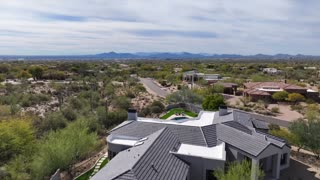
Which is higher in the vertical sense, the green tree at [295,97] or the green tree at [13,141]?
the green tree at [13,141]

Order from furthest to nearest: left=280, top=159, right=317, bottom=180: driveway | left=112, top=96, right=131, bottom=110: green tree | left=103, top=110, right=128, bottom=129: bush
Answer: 1. left=112, top=96, right=131, bottom=110: green tree
2. left=103, top=110, right=128, bottom=129: bush
3. left=280, top=159, right=317, bottom=180: driveway

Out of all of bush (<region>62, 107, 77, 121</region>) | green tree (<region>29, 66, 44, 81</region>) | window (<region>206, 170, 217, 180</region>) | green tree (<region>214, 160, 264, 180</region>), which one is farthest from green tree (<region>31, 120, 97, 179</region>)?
A: green tree (<region>29, 66, 44, 81</region>)

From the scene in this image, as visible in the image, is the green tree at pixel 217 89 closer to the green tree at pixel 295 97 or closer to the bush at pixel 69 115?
the green tree at pixel 295 97

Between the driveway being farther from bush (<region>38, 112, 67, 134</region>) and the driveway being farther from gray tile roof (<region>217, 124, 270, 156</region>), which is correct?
bush (<region>38, 112, 67, 134</region>)

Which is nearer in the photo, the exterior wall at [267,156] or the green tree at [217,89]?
the exterior wall at [267,156]

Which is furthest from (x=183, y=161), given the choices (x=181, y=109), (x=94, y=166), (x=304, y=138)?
(x=181, y=109)

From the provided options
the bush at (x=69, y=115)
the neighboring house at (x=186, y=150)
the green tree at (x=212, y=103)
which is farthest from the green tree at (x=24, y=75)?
the neighboring house at (x=186, y=150)

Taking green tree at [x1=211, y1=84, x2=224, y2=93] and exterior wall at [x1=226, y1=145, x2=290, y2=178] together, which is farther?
green tree at [x1=211, y1=84, x2=224, y2=93]
